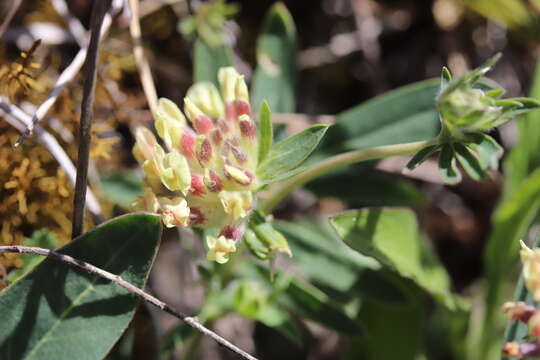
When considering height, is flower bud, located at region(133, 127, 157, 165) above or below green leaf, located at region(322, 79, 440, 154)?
above

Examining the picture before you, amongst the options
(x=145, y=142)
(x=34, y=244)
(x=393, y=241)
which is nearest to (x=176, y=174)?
(x=145, y=142)

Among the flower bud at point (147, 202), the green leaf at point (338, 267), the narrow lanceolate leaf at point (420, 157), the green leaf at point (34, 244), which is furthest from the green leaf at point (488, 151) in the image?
the green leaf at point (34, 244)

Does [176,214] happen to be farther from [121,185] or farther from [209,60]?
[209,60]

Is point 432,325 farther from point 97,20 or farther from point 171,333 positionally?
point 97,20

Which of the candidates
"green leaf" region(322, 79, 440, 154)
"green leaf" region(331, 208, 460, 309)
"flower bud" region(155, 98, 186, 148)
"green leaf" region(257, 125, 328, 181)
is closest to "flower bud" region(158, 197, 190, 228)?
"flower bud" region(155, 98, 186, 148)

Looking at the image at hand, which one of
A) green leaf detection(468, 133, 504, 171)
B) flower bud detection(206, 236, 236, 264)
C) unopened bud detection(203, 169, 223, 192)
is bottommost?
green leaf detection(468, 133, 504, 171)

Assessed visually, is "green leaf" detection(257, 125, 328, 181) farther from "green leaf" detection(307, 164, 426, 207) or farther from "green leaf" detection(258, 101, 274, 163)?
"green leaf" detection(307, 164, 426, 207)
